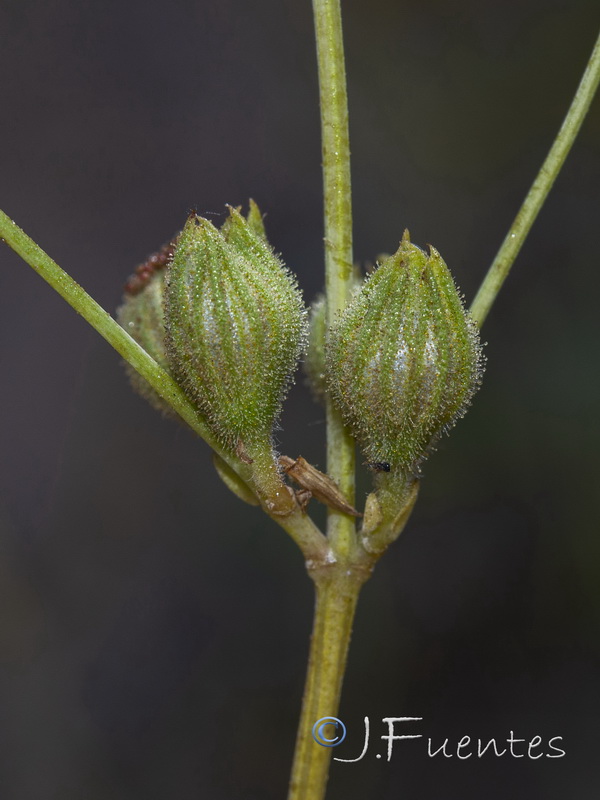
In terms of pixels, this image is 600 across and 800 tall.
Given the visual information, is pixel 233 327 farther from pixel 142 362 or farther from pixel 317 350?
pixel 317 350

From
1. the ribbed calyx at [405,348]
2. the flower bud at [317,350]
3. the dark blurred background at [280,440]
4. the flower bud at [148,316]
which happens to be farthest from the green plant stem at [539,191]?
the dark blurred background at [280,440]

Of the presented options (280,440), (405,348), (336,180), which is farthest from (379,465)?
(280,440)

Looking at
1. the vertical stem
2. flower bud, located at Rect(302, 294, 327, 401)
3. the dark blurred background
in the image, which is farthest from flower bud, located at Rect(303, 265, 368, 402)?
the dark blurred background

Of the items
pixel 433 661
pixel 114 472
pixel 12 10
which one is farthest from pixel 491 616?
pixel 12 10

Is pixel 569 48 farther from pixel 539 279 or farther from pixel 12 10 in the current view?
pixel 12 10

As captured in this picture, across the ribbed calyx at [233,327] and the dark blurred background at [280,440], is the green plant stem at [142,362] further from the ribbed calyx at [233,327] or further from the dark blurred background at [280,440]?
the dark blurred background at [280,440]
